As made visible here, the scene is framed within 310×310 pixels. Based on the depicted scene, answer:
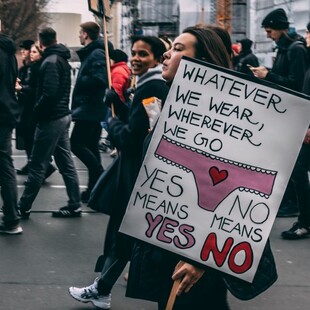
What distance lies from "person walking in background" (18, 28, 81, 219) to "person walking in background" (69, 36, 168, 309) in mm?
2437

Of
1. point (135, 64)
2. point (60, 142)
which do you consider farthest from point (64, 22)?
point (135, 64)

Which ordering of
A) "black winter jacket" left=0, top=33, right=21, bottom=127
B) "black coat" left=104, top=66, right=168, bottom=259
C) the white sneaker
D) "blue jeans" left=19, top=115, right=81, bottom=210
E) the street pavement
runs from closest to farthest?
1. "black coat" left=104, top=66, right=168, bottom=259
2. the white sneaker
3. the street pavement
4. "black winter jacket" left=0, top=33, right=21, bottom=127
5. "blue jeans" left=19, top=115, right=81, bottom=210

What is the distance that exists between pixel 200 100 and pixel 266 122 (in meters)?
0.26

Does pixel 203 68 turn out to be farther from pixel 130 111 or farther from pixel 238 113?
pixel 130 111

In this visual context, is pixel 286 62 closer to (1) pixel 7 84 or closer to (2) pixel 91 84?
(2) pixel 91 84

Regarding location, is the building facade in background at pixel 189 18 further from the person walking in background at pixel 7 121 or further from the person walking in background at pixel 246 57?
the person walking in background at pixel 246 57

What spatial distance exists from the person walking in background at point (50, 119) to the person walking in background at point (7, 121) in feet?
2.09

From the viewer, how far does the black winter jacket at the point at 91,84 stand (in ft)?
29.3

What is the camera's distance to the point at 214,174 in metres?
3.17

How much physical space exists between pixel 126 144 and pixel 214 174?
5.93 ft

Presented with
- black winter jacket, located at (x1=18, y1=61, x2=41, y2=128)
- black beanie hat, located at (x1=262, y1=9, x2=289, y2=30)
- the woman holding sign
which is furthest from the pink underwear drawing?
black winter jacket, located at (x1=18, y1=61, x2=41, y2=128)

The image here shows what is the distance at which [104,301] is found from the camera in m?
5.46

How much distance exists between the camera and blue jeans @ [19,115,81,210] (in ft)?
26.9

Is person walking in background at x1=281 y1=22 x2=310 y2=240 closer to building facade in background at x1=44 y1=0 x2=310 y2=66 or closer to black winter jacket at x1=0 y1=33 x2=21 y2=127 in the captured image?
building facade in background at x1=44 y1=0 x2=310 y2=66
